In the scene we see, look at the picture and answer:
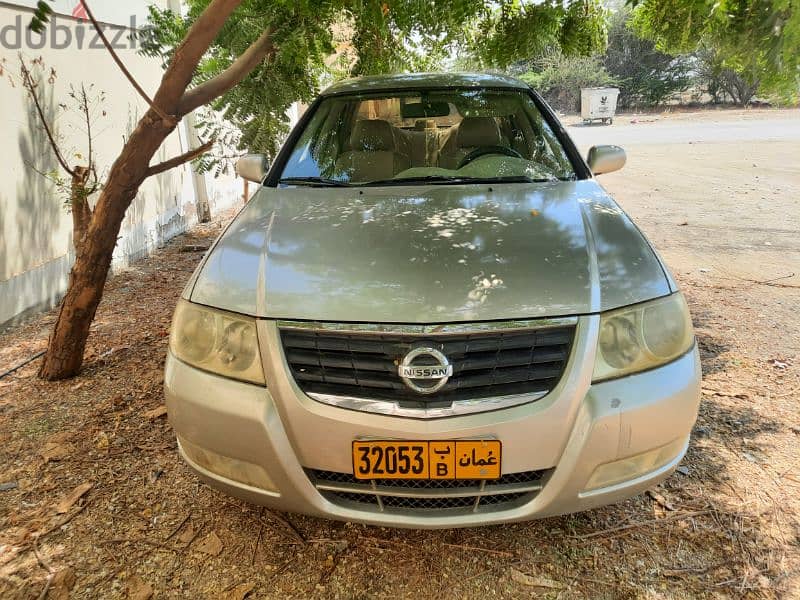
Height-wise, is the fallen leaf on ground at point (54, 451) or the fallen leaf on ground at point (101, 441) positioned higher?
the fallen leaf on ground at point (54, 451)

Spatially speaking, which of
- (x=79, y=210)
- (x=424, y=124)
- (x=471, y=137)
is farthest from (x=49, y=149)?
(x=471, y=137)

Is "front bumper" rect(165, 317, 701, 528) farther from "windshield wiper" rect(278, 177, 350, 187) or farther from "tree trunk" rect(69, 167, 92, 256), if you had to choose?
"tree trunk" rect(69, 167, 92, 256)

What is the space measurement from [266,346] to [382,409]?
397 mm

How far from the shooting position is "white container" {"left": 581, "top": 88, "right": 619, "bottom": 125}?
23.3 meters

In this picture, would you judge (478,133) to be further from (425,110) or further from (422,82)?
(422,82)

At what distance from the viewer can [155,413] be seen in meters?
3.04

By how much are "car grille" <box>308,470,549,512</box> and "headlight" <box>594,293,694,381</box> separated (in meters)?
0.39

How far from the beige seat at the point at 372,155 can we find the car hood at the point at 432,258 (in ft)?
1.06

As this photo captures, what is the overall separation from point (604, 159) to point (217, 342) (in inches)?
85.9

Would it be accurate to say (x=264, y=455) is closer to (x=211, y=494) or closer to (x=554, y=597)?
(x=211, y=494)

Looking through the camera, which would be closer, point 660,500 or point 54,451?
point 660,500

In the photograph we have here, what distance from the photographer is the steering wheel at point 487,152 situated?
300 centimetres

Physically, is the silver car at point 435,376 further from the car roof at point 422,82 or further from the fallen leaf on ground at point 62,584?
the car roof at point 422,82

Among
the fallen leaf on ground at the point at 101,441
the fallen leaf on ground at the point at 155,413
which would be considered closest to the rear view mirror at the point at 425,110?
the fallen leaf on ground at the point at 155,413
